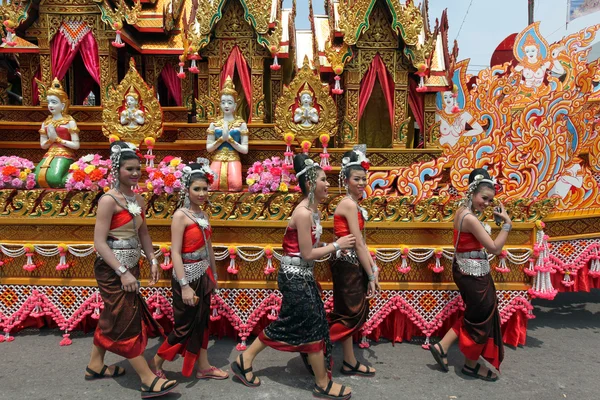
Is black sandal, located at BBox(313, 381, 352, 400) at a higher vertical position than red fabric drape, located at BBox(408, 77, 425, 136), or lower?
lower

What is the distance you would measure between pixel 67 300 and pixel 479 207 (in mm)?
4216

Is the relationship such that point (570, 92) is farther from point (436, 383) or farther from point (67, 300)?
point (67, 300)

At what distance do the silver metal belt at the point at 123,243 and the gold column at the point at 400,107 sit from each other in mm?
4226

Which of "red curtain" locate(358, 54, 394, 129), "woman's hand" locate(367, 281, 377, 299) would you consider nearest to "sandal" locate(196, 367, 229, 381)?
"woman's hand" locate(367, 281, 377, 299)

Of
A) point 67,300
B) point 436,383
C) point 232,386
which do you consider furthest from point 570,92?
point 67,300

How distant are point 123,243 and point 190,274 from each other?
1.91 ft

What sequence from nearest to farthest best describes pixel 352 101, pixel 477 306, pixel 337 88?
1. pixel 477 306
2. pixel 337 88
3. pixel 352 101

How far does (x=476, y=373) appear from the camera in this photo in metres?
3.57

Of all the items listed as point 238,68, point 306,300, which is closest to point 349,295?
point 306,300

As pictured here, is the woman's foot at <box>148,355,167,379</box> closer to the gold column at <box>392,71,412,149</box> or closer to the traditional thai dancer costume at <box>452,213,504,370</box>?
the traditional thai dancer costume at <box>452,213,504,370</box>

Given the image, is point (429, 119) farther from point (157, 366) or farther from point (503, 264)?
point (157, 366)

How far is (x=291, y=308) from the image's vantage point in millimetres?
3211

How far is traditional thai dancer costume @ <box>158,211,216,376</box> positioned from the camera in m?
3.26

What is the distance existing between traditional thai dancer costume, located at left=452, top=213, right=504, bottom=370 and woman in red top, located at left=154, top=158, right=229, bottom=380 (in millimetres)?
2230
